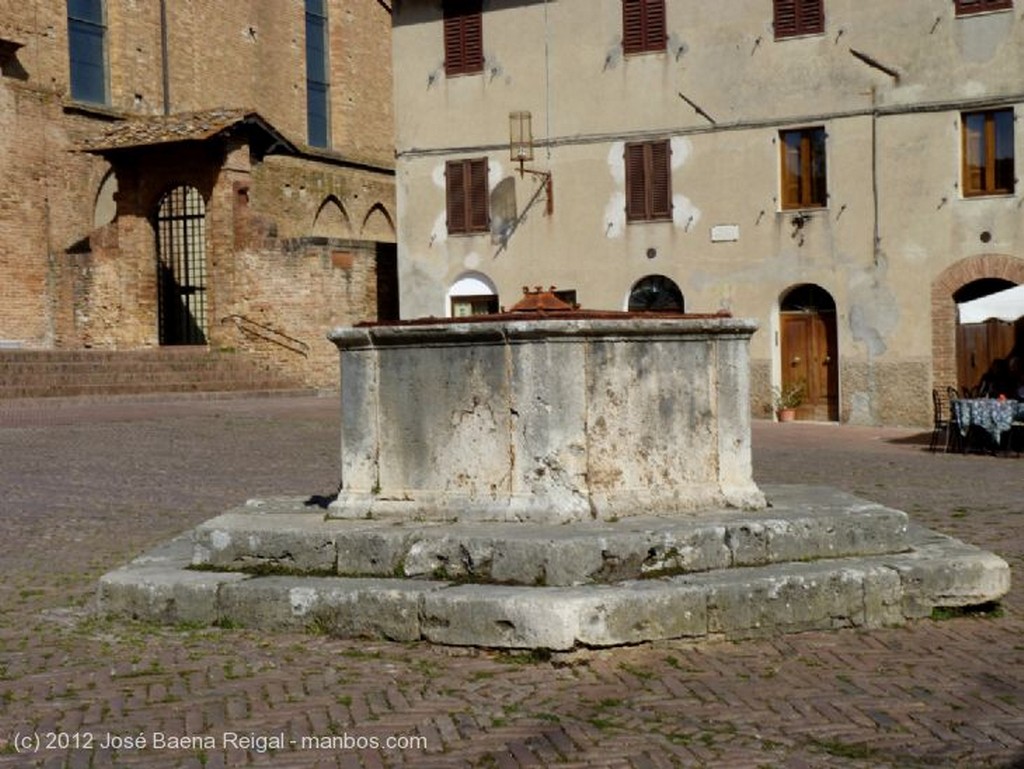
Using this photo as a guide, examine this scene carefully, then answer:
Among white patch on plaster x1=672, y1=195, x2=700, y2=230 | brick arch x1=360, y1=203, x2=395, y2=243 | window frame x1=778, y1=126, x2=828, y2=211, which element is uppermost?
brick arch x1=360, y1=203, x2=395, y2=243

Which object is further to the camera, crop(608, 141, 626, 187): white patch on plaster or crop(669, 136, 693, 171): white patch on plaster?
crop(608, 141, 626, 187): white patch on plaster

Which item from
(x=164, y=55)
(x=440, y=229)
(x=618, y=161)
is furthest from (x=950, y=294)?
(x=164, y=55)

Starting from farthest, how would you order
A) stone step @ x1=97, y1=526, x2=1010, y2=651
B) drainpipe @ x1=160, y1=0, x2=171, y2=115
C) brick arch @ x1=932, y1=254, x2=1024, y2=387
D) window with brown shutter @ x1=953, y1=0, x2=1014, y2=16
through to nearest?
drainpipe @ x1=160, y1=0, x2=171, y2=115
brick arch @ x1=932, y1=254, x2=1024, y2=387
window with brown shutter @ x1=953, y1=0, x2=1014, y2=16
stone step @ x1=97, y1=526, x2=1010, y2=651

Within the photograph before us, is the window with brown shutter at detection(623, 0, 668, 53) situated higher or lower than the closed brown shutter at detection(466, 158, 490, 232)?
higher

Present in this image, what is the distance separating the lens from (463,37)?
26094 millimetres

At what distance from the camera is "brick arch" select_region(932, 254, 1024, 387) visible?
71.6 ft

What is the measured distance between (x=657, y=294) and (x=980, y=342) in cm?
568

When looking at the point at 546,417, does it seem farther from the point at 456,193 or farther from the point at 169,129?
the point at 169,129

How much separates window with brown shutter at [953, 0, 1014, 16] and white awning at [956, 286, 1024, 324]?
5.45 meters

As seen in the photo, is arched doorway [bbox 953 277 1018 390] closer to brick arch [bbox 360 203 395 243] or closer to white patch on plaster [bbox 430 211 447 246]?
white patch on plaster [bbox 430 211 447 246]

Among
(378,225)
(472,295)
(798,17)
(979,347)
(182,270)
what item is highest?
(798,17)

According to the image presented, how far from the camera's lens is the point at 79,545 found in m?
9.52

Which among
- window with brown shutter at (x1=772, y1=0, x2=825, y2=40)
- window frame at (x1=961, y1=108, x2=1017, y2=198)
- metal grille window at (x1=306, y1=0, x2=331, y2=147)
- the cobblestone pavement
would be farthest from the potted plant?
metal grille window at (x1=306, y1=0, x2=331, y2=147)

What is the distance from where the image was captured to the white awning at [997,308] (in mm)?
18297
